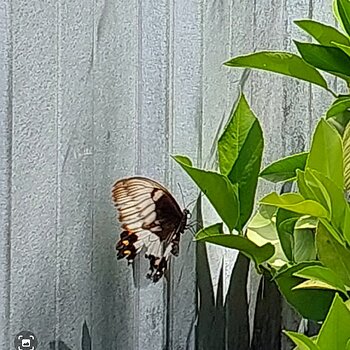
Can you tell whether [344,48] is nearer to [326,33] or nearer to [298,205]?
[326,33]

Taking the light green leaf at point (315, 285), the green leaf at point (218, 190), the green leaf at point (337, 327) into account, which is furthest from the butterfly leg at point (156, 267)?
the green leaf at point (337, 327)

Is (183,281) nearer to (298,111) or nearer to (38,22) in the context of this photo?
(298,111)

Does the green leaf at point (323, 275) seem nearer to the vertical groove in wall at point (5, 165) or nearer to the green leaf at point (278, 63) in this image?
the green leaf at point (278, 63)

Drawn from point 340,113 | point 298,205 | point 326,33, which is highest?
point 326,33

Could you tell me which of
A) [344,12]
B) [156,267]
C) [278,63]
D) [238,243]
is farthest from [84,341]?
[344,12]

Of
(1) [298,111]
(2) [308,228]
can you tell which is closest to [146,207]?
(2) [308,228]

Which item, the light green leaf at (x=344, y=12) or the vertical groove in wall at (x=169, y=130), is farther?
the vertical groove in wall at (x=169, y=130)
